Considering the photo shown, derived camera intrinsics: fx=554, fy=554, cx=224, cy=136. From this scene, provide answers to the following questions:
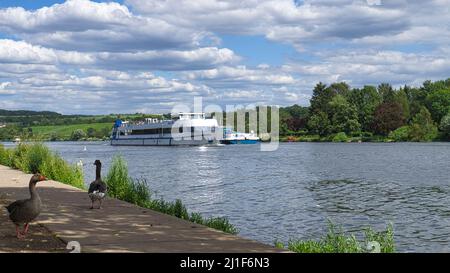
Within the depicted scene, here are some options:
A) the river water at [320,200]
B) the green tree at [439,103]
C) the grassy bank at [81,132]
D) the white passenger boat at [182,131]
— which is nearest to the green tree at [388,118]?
the green tree at [439,103]

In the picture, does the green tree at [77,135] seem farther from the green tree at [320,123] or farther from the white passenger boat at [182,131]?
the green tree at [320,123]

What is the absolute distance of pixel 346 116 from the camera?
135 metres

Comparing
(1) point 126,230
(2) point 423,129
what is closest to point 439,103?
(2) point 423,129

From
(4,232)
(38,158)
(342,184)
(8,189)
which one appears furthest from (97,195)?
(342,184)

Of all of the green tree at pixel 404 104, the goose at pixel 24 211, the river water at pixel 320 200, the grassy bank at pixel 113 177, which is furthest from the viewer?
the green tree at pixel 404 104

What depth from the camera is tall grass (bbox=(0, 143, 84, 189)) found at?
21703 millimetres

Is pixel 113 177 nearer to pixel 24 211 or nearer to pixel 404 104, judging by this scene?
pixel 24 211

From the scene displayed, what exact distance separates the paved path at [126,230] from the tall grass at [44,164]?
7.11m

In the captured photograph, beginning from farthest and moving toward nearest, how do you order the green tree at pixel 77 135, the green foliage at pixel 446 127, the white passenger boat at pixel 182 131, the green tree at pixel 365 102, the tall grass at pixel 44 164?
Answer: 1. the green tree at pixel 77 135
2. the green tree at pixel 365 102
3. the green foliage at pixel 446 127
4. the white passenger boat at pixel 182 131
5. the tall grass at pixel 44 164

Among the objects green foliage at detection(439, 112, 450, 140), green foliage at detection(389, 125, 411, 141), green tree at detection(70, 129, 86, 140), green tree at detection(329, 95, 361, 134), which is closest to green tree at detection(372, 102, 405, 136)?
green foliage at detection(389, 125, 411, 141)

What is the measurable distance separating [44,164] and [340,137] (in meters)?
115

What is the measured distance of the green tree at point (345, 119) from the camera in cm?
13400
